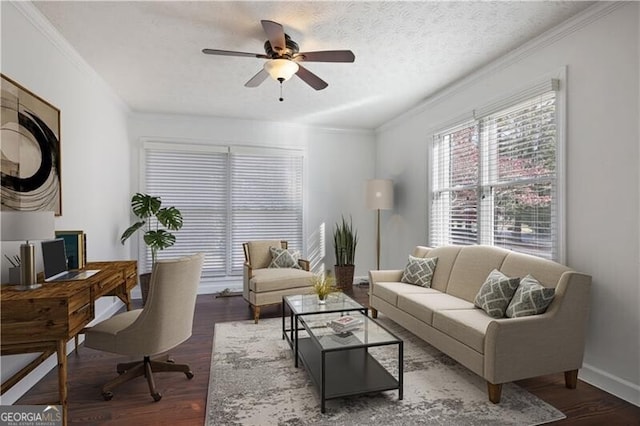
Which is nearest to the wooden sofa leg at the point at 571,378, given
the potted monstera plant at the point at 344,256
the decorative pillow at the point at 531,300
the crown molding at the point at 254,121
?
the decorative pillow at the point at 531,300

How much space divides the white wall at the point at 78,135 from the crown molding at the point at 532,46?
387 centimetres

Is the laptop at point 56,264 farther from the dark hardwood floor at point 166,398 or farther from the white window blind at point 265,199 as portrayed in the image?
the white window blind at point 265,199

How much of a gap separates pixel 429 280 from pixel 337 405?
1913 mm

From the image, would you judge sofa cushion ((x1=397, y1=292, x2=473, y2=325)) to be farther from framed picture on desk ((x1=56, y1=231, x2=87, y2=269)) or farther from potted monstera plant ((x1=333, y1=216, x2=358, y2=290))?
framed picture on desk ((x1=56, y1=231, x2=87, y2=269))

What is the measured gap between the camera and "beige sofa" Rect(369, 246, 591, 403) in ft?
7.27

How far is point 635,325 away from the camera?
7.36 feet

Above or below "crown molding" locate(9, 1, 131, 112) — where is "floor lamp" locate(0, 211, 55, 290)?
below

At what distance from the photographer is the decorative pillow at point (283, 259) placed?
4574mm

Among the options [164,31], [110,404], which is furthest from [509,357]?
[164,31]

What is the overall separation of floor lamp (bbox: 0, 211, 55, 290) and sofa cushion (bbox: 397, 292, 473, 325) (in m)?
2.79

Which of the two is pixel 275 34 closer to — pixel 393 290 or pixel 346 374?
pixel 346 374

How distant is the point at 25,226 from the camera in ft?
6.44

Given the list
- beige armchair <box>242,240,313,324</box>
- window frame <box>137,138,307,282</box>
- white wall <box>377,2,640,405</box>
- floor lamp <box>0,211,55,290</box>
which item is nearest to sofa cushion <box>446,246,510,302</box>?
white wall <box>377,2,640,405</box>

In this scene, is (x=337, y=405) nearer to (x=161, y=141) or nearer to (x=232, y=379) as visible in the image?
(x=232, y=379)
